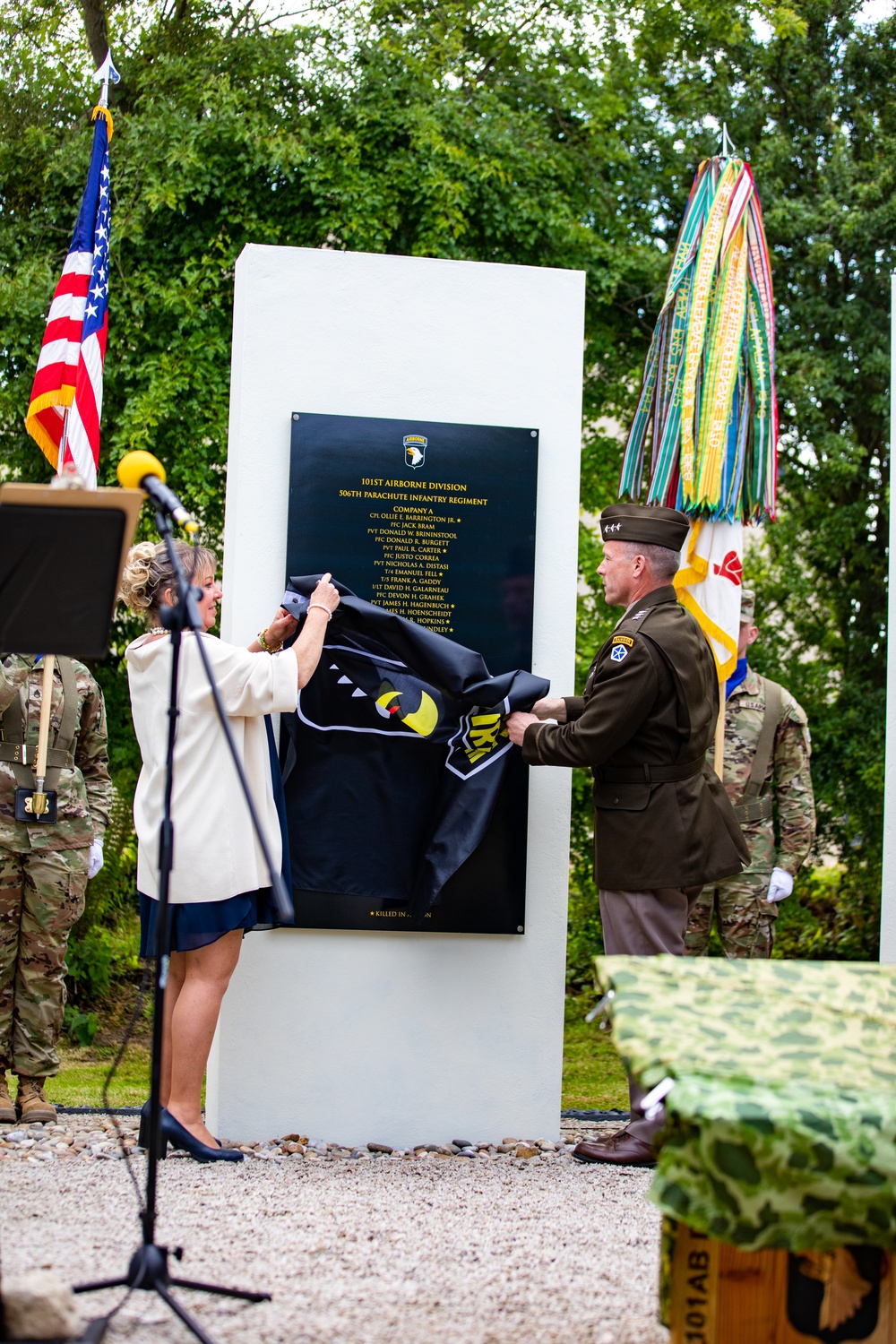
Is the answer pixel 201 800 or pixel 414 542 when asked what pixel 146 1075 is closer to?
pixel 201 800

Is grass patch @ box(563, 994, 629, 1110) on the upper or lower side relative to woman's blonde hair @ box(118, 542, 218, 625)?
lower

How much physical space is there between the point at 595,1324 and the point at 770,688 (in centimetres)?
391

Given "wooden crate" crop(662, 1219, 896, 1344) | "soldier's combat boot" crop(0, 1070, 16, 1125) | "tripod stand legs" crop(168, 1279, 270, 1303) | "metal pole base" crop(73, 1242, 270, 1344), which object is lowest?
"soldier's combat boot" crop(0, 1070, 16, 1125)

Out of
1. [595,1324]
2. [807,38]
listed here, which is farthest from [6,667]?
[807,38]

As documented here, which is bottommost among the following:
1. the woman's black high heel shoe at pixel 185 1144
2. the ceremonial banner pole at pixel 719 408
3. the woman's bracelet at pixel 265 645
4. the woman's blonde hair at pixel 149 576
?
the woman's black high heel shoe at pixel 185 1144

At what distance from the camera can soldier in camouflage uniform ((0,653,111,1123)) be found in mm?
4984

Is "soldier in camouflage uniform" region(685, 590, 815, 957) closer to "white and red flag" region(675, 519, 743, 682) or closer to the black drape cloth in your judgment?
"white and red flag" region(675, 519, 743, 682)

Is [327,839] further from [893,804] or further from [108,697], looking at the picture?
[108,697]

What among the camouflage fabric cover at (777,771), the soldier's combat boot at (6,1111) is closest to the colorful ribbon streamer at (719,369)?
the camouflage fabric cover at (777,771)

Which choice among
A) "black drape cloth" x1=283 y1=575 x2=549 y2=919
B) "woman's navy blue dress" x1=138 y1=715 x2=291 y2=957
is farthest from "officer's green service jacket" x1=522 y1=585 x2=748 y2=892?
"woman's navy blue dress" x1=138 y1=715 x2=291 y2=957

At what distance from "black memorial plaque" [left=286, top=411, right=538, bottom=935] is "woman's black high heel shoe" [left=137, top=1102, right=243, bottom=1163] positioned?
771 mm

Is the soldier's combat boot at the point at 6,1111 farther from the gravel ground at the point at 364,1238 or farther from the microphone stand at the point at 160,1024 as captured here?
the microphone stand at the point at 160,1024

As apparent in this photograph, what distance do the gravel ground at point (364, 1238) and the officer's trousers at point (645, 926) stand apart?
25 cm

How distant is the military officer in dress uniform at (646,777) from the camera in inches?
171
